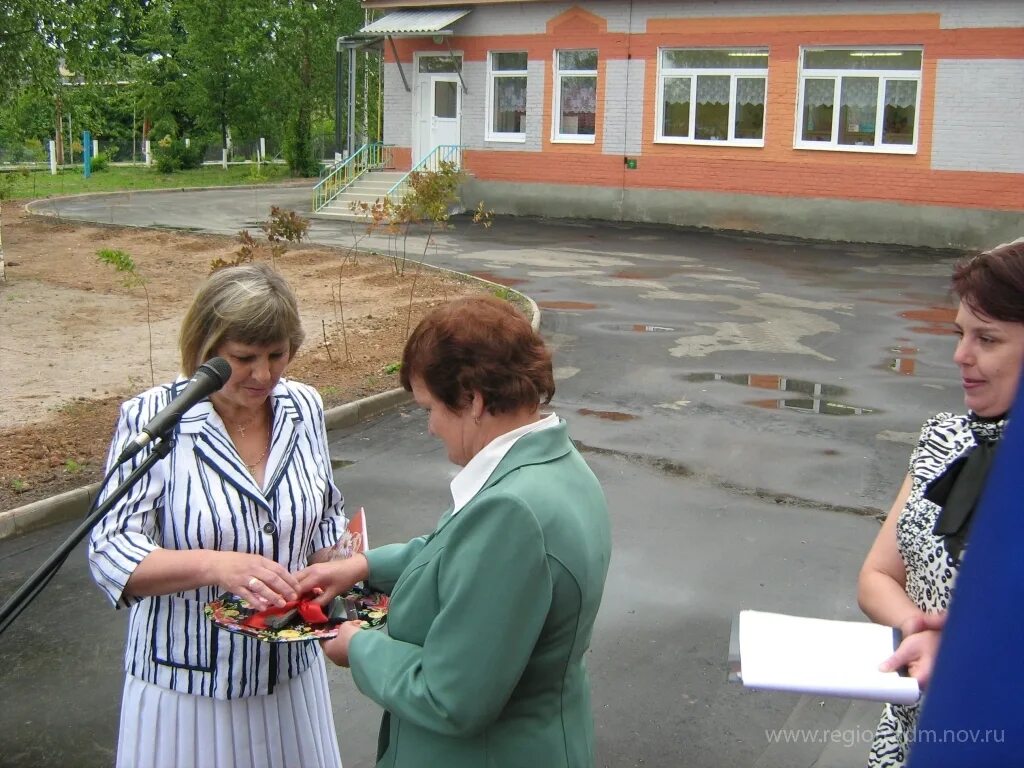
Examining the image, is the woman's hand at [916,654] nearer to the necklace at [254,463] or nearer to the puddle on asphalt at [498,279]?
the necklace at [254,463]

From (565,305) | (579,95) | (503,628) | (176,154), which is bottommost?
(565,305)

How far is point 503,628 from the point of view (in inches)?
79.2

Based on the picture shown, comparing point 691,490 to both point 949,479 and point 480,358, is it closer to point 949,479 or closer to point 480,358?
point 949,479

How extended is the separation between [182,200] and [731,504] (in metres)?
25.4

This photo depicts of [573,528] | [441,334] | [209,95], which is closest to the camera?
[573,528]

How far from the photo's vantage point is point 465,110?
2816 centimetres

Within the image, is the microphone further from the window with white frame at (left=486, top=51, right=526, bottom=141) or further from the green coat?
the window with white frame at (left=486, top=51, right=526, bottom=141)

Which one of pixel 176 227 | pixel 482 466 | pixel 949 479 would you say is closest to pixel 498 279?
pixel 176 227

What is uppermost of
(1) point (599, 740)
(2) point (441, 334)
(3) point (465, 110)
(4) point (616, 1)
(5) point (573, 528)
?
(4) point (616, 1)

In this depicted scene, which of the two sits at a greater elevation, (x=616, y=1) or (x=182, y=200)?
(x=616, y=1)

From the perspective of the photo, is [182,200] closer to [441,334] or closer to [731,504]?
[731,504]

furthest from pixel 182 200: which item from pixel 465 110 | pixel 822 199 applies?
pixel 822 199

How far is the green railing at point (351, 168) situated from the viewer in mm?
27366

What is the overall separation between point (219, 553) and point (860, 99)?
76.3 ft
